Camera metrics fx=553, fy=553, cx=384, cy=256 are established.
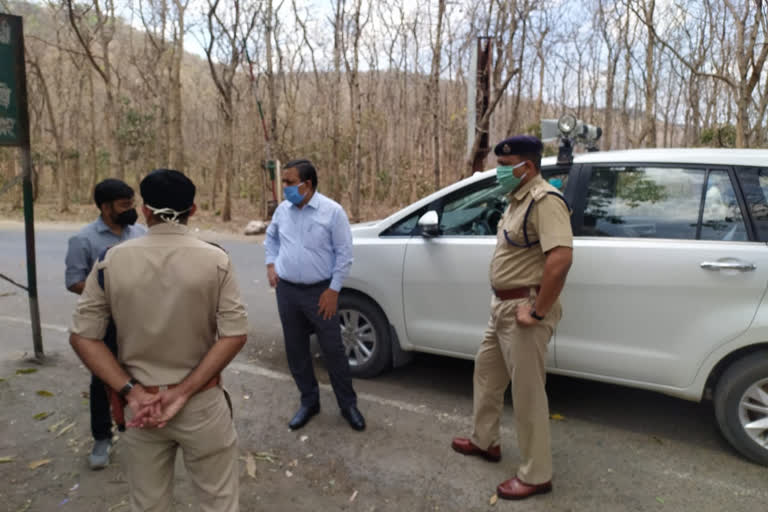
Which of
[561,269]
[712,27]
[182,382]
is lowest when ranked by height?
[182,382]

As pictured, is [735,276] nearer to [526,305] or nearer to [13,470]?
[526,305]

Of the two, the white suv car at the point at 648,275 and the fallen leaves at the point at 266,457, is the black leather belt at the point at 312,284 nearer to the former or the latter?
the white suv car at the point at 648,275

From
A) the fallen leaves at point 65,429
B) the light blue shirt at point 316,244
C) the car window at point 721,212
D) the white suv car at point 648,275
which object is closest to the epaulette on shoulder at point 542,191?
the white suv car at point 648,275

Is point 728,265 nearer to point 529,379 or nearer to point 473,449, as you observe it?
point 529,379

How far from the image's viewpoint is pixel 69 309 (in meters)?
6.74

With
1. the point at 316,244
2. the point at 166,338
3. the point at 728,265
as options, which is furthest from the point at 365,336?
the point at 166,338

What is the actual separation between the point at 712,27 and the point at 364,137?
45.7ft

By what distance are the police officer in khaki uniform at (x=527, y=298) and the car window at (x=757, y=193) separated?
1238 millimetres

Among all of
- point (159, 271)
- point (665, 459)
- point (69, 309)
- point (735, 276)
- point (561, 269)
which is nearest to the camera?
point (159, 271)

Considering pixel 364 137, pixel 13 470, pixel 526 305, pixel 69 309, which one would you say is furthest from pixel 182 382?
pixel 364 137

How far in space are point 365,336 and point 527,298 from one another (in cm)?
192

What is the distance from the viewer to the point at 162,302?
180 cm

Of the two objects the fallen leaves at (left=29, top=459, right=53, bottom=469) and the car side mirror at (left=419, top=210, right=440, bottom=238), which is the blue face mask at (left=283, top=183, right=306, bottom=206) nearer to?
the car side mirror at (left=419, top=210, right=440, bottom=238)

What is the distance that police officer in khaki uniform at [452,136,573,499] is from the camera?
2.68m
